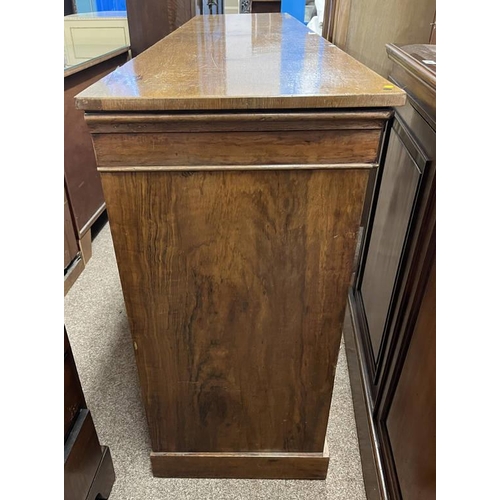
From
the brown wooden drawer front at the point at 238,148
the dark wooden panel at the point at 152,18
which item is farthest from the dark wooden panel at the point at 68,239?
the dark wooden panel at the point at 152,18

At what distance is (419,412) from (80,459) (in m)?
0.72

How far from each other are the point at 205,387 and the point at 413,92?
84 cm

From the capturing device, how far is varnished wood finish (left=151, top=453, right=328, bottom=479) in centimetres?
113

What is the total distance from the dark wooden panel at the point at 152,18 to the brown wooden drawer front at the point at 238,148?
86.2 inches

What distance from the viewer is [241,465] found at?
3.76 feet

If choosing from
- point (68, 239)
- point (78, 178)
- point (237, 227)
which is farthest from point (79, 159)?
point (237, 227)

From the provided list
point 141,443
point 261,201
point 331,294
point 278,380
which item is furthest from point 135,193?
point 141,443

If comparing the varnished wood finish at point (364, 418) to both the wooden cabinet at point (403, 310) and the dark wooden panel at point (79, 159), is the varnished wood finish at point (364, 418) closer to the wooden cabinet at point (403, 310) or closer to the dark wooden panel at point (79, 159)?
the wooden cabinet at point (403, 310)

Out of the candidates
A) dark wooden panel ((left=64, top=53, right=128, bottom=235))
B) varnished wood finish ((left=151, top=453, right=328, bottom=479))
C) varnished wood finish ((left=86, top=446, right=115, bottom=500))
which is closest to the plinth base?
varnished wood finish ((left=151, top=453, right=328, bottom=479))

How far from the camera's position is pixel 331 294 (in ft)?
2.83

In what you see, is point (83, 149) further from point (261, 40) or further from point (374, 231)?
point (374, 231)

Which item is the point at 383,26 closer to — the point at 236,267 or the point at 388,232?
the point at 388,232

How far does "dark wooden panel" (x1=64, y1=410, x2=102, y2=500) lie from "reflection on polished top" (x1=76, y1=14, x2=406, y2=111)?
2.24 feet

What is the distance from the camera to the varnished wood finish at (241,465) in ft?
3.71
